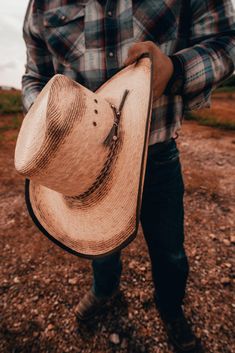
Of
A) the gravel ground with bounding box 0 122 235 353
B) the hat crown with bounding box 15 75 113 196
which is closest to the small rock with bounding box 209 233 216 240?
the gravel ground with bounding box 0 122 235 353

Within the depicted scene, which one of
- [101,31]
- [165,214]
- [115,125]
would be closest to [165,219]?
[165,214]

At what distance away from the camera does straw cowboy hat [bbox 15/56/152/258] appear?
1006 millimetres

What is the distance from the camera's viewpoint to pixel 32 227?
125 inches

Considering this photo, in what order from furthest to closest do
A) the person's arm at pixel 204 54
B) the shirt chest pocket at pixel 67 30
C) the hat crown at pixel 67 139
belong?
the shirt chest pocket at pixel 67 30, the person's arm at pixel 204 54, the hat crown at pixel 67 139

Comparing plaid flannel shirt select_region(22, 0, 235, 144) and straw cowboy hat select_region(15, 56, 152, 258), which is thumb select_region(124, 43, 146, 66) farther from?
plaid flannel shirt select_region(22, 0, 235, 144)

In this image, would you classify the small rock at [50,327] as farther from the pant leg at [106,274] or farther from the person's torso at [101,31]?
the person's torso at [101,31]

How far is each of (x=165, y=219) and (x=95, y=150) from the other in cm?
74

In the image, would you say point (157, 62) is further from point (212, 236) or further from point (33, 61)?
point (212, 236)

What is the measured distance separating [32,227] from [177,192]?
212cm

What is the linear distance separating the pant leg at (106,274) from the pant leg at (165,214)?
333 mm

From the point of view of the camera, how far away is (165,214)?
159 cm

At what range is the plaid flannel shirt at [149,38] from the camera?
1328 mm

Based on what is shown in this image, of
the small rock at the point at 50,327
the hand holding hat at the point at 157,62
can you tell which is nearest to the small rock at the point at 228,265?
the small rock at the point at 50,327

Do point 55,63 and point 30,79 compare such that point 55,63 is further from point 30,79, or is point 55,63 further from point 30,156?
point 30,156
